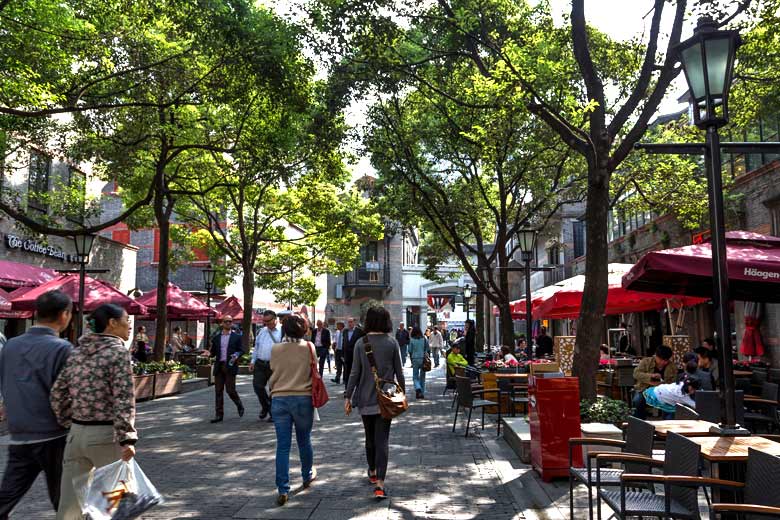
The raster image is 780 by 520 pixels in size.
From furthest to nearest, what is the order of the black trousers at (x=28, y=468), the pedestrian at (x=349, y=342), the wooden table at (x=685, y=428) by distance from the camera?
the pedestrian at (x=349, y=342)
the wooden table at (x=685, y=428)
the black trousers at (x=28, y=468)

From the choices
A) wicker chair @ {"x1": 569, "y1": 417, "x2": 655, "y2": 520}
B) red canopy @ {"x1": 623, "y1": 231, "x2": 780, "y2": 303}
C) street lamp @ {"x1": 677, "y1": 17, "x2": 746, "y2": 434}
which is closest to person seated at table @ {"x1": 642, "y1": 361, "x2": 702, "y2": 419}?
red canopy @ {"x1": 623, "y1": 231, "x2": 780, "y2": 303}

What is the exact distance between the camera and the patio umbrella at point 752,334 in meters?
15.1

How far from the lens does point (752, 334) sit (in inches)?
602

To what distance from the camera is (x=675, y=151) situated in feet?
20.0

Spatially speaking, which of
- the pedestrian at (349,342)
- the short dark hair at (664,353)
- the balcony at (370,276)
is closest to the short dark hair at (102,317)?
the short dark hair at (664,353)

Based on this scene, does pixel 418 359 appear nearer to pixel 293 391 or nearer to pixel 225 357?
pixel 225 357

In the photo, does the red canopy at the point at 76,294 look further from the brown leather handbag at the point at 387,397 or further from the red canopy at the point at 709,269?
the red canopy at the point at 709,269

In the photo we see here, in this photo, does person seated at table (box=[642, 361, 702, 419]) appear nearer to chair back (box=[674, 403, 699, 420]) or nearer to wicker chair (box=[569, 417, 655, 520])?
chair back (box=[674, 403, 699, 420])

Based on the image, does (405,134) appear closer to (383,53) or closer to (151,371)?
(383,53)

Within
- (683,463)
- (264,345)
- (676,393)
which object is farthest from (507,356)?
(683,463)

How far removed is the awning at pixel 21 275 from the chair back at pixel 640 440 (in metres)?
16.7

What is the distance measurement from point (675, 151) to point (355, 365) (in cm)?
368

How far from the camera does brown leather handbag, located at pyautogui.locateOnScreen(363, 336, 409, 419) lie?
6.46 metres

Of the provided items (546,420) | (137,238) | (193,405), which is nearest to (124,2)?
(193,405)
